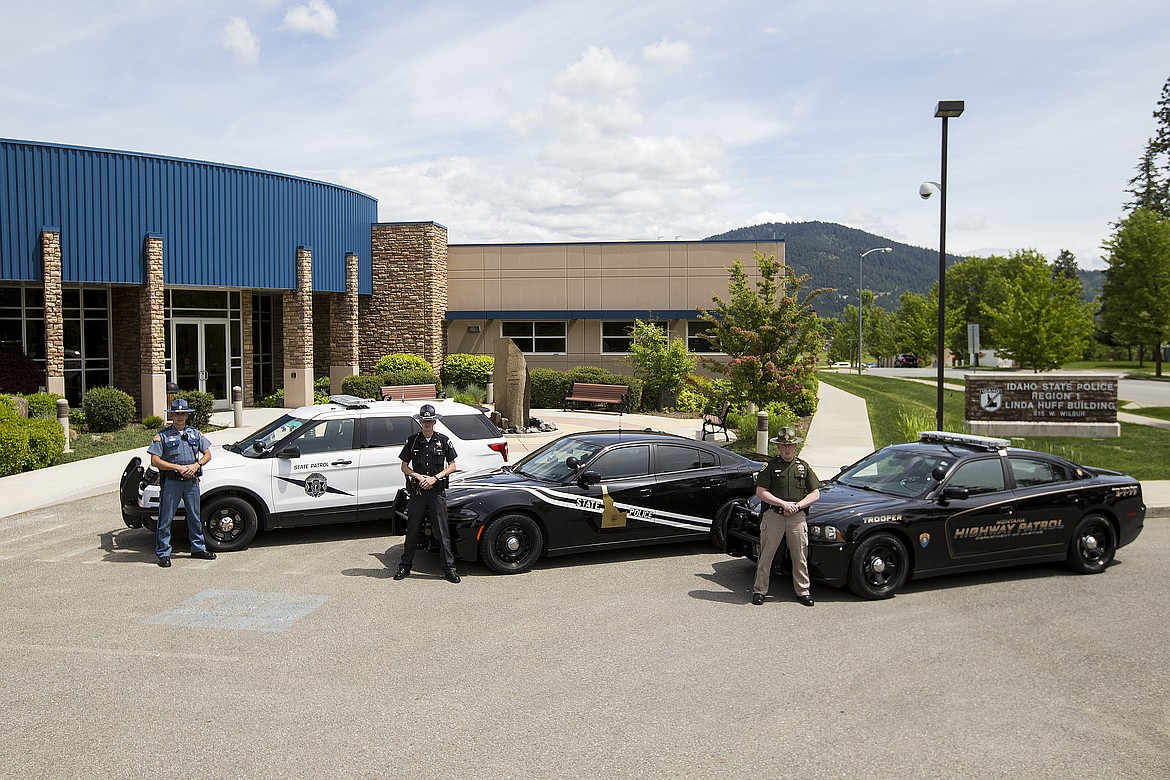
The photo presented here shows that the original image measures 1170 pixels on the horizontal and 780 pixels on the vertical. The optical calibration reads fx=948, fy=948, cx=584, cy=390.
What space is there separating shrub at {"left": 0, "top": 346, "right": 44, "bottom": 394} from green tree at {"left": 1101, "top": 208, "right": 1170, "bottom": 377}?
55489mm

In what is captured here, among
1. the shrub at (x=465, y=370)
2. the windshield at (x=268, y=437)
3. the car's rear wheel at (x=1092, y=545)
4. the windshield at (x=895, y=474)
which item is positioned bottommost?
the car's rear wheel at (x=1092, y=545)

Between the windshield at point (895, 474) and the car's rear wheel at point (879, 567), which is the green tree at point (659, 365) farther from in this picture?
the car's rear wheel at point (879, 567)

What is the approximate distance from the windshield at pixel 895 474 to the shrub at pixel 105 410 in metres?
18.1

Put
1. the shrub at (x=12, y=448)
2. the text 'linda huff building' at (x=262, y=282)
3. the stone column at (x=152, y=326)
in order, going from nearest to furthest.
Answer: the shrub at (x=12, y=448)
the text 'linda huff building' at (x=262, y=282)
the stone column at (x=152, y=326)

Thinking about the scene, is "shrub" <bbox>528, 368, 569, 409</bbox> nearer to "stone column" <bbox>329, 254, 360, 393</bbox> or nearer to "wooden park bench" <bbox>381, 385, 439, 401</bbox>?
"wooden park bench" <bbox>381, 385, 439, 401</bbox>

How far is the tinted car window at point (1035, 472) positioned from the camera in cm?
990

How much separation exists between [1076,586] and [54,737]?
895 centimetres

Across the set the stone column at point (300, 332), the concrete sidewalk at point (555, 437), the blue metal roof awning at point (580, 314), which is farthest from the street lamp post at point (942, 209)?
the stone column at point (300, 332)

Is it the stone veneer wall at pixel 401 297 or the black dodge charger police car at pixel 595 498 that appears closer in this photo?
the black dodge charger police car at pixel 595 498

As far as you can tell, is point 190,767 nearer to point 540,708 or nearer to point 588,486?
point 540,708

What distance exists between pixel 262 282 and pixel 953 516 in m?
22.6

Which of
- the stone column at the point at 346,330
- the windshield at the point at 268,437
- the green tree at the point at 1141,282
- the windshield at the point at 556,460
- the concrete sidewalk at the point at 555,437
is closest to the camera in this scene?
the windshield at the point at 556,460

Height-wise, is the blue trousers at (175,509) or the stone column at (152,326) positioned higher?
the stone column at (152,326)

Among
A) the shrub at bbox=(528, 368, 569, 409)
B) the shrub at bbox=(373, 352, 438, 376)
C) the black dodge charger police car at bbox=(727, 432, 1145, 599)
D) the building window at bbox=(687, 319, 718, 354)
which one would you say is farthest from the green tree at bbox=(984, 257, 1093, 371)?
the black dodge charger police car at bbox=(727, 432, 1145, 599)
